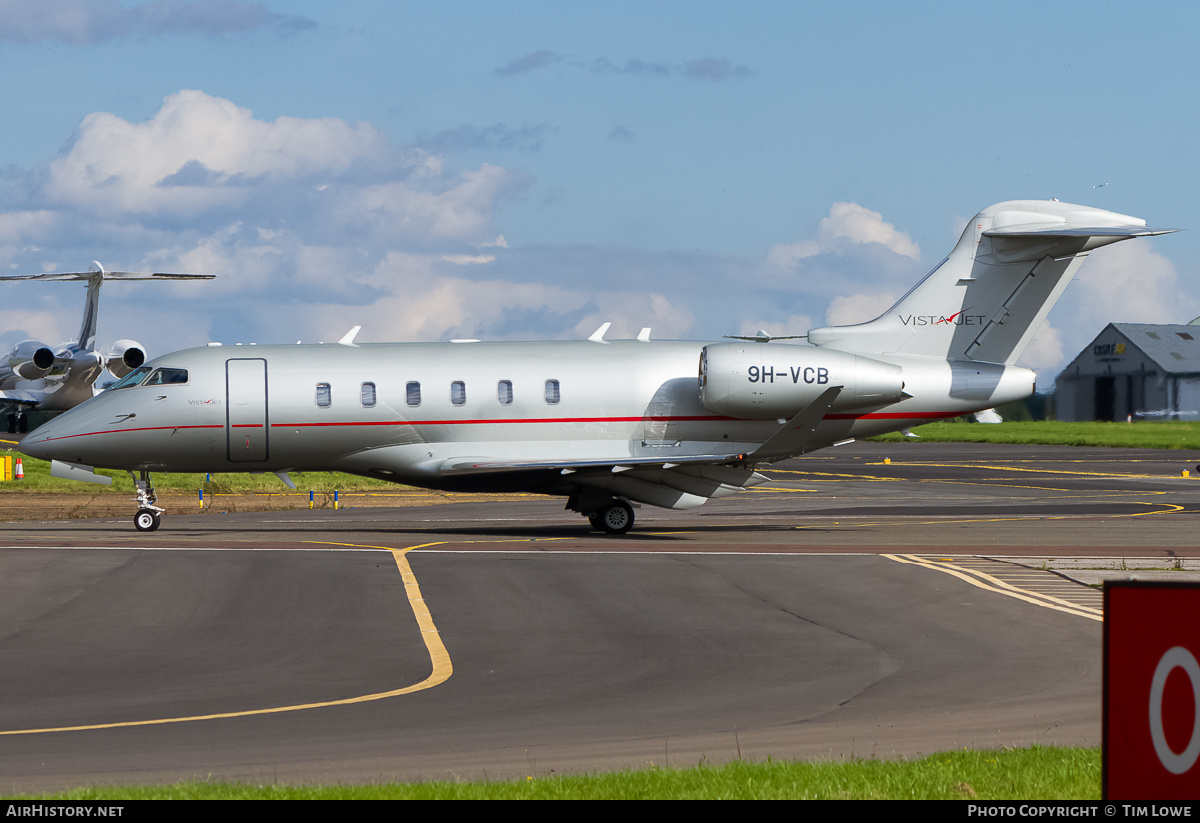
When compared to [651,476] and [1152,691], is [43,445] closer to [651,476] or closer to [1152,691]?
[651,476]

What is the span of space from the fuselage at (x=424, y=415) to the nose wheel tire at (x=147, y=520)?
104 cm

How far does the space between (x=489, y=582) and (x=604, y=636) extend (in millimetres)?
4504

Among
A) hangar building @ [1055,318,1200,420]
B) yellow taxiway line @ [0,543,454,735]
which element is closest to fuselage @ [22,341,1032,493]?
yellow taxiway line @ [0,543,454,735]

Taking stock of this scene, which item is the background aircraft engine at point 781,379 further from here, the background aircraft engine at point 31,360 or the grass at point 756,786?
the background aircraft engine at point 31,360

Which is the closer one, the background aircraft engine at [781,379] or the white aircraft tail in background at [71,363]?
the background aircraft engine at [781,379]

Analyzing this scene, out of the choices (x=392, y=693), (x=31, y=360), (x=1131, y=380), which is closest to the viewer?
(x=392, y=693)

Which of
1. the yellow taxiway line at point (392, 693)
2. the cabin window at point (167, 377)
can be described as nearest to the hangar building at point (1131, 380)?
the cabin window at point (167, 377)

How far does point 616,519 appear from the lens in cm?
2592

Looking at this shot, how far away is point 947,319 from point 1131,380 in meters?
67.1

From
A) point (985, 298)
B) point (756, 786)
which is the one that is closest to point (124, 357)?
point (985, 298)

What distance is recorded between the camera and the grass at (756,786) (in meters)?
7.24

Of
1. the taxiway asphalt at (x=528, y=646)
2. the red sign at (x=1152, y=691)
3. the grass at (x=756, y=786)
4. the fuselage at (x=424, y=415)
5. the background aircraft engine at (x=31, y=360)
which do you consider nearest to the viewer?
the red sign at (x=1152, y=691)

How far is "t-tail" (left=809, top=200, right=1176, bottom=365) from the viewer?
1056 inches

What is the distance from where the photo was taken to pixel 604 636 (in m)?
13.8
